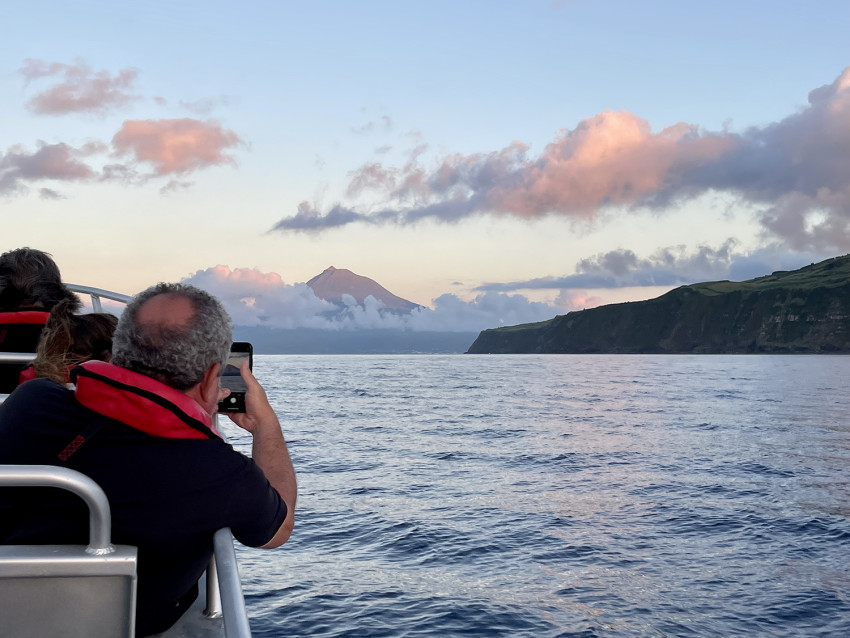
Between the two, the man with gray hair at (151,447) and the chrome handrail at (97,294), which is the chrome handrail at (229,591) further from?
the chrome handrail at (97,294)

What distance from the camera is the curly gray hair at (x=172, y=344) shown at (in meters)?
2.49

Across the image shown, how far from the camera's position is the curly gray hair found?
2.49 m

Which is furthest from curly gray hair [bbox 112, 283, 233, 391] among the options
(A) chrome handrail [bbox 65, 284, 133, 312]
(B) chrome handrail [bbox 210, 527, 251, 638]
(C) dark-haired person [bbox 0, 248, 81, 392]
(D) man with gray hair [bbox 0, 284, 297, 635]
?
(C) dark-haired person [bbox 0, 248, 81, 392]

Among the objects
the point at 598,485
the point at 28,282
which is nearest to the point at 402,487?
the point at 598,485

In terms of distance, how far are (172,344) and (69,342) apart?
1431mm

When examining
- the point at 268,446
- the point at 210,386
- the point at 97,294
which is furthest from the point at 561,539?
the point at 210,386

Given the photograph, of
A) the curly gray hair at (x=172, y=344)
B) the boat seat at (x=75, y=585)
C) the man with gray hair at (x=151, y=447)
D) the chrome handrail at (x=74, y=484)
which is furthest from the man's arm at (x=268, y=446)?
the chrome handrail at (x=74, y=484)

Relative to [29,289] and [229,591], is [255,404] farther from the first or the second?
[29,289]

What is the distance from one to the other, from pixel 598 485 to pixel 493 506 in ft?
14.7

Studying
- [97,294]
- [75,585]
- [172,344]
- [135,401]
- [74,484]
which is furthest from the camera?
[97,294]

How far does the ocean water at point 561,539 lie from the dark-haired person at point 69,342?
6833 millimetres

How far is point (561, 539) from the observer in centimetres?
1394

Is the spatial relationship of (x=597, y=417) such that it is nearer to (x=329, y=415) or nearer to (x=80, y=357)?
(x=329, y=415)

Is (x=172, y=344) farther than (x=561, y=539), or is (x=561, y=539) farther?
(x=561, y=539)
